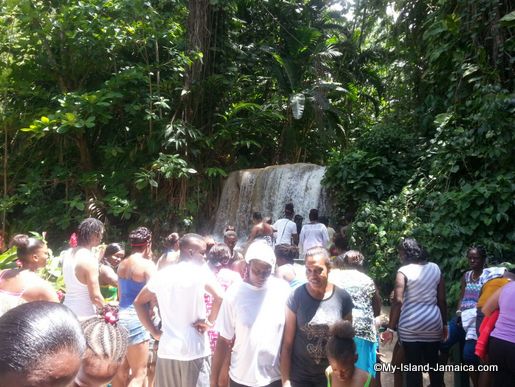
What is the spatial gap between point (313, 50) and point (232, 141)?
172 inches

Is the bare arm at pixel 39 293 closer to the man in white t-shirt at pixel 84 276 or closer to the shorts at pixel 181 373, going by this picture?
the man in white t-shirt at pixel 84 276

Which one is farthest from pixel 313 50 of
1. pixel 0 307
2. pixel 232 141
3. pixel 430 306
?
pixel 0 307

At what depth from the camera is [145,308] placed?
3.81 metres

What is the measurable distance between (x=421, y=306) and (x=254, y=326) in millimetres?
1874

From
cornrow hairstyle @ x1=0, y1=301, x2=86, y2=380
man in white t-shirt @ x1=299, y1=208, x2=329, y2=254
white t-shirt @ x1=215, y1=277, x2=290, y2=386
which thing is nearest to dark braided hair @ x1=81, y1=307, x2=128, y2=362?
cornrow hairstyle @ x1=0, y1=301, x2=86, y2=380

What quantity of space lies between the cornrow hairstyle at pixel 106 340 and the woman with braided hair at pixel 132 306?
→ 2349mm

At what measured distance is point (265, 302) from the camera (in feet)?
10.7

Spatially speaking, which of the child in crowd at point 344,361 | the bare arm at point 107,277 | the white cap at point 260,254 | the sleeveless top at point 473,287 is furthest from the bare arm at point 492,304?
the bare arm at point 107,277

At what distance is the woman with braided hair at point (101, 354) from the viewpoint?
167cm

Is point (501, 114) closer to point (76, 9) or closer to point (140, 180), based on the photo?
point (140, 180)

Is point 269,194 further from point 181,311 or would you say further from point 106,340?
point 106,340

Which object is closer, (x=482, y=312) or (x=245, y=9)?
(x=482, y=312)

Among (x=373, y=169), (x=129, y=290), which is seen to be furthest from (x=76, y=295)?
(x=373, y=169)

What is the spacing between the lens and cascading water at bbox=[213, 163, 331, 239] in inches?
473
